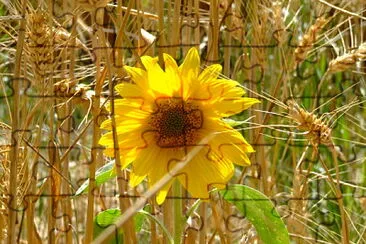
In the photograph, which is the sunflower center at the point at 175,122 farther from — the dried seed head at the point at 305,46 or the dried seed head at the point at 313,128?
the dried seed head at the point at 305,46

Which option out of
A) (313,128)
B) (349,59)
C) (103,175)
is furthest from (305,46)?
(103,175)

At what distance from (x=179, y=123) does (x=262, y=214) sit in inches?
4.7

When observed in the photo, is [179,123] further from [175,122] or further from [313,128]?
[313,128]

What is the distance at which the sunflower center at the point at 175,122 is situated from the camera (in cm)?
77

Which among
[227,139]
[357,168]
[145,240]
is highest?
[227,139]

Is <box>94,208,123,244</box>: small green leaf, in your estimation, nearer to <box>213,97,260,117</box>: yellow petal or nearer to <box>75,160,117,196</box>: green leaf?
<box>75,160,117,196</box>: green leaf

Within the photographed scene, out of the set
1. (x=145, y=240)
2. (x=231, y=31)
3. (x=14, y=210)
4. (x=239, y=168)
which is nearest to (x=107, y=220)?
(x=14, y=210)

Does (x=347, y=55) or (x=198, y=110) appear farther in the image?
(x=347, y=55)

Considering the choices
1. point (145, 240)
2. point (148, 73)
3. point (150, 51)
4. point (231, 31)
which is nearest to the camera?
point (148, 73)

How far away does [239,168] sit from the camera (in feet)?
5.91

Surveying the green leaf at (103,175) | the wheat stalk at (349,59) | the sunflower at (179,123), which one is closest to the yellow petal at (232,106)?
the sunflower at (179,123)

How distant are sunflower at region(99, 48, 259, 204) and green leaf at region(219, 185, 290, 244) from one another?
0.03 m

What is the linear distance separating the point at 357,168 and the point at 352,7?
316mm

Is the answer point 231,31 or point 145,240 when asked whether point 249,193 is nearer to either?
point 231,31
